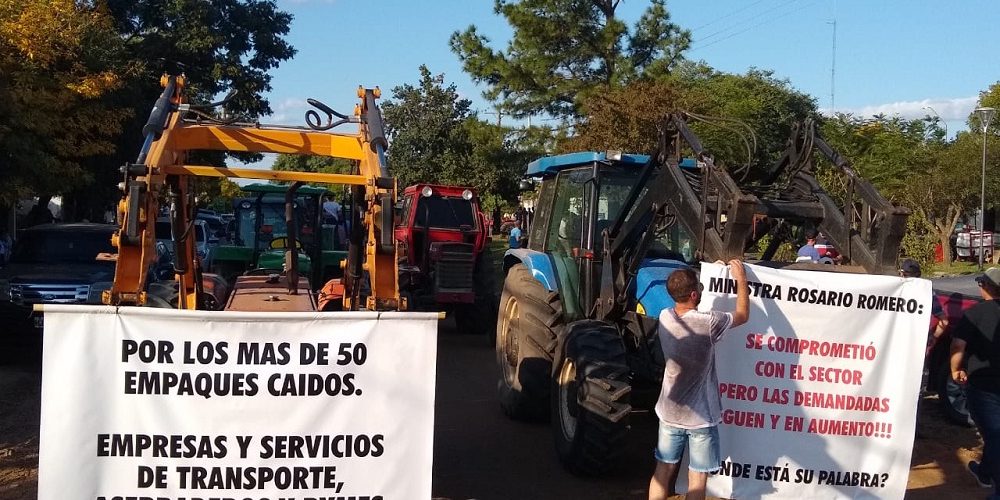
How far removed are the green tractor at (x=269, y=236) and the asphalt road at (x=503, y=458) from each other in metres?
2.74

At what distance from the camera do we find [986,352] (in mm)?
6328

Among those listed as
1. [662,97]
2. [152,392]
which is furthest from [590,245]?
[662,97]

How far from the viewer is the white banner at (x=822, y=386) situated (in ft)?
19.5

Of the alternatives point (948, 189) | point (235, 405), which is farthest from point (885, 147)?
point (235, 405)

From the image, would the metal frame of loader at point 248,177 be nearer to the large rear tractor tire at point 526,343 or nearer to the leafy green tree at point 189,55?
the large rear tractor tire at point 526,343

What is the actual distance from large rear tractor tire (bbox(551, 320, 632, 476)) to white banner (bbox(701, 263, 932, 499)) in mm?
781

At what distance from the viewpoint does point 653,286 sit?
702cm

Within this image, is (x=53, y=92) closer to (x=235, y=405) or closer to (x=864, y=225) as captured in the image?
(x=235, y=405)

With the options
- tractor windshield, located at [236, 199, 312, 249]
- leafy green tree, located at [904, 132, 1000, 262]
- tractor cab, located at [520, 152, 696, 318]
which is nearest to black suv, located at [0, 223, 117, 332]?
tractor windshield, located at [236, 199, 312, 249]

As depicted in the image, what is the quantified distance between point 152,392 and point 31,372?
7234 mm

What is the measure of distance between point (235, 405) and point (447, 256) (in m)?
9.62

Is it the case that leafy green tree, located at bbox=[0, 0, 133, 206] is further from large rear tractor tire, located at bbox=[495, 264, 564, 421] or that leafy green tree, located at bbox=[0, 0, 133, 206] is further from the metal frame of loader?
large rear tractor tire, located at bbox=[495, 264, 564, 421]

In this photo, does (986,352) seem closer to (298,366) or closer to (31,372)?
(298,366)

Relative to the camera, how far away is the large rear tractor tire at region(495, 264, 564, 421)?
7891 millimetres
